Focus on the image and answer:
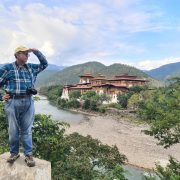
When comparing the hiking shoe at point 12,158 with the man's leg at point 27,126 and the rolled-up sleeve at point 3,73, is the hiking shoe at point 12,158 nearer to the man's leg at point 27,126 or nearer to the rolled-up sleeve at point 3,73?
the man's leg at point 27,126

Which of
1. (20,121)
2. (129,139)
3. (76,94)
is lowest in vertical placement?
(129,139)

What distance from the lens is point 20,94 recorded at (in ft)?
17.2

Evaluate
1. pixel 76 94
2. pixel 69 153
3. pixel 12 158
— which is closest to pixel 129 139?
pixel 69 153

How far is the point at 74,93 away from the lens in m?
82.6

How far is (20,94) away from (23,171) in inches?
42.7

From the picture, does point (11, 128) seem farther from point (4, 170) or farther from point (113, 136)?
point (113, 136)

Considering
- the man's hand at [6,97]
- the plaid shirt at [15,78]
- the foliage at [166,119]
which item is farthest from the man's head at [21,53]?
the foliage at [166,119]

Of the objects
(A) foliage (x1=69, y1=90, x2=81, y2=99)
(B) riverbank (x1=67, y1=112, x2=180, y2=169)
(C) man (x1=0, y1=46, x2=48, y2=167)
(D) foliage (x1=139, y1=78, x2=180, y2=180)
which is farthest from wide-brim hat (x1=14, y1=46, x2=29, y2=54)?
(A) foliage (x1=69, y1=90, x2=81, y2=99)

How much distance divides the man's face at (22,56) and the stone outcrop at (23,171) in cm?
148

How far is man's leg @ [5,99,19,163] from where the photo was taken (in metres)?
5.30

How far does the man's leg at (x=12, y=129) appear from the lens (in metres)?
5.30

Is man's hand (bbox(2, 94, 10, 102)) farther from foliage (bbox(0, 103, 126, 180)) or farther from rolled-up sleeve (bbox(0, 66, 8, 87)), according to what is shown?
foliage (bbox(0, 103, 126, 180))

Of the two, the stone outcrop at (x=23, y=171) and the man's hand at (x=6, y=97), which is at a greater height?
the man's hand at (x=6, y=97)

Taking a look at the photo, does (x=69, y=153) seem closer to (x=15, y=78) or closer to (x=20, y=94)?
(x=20, y=94)
